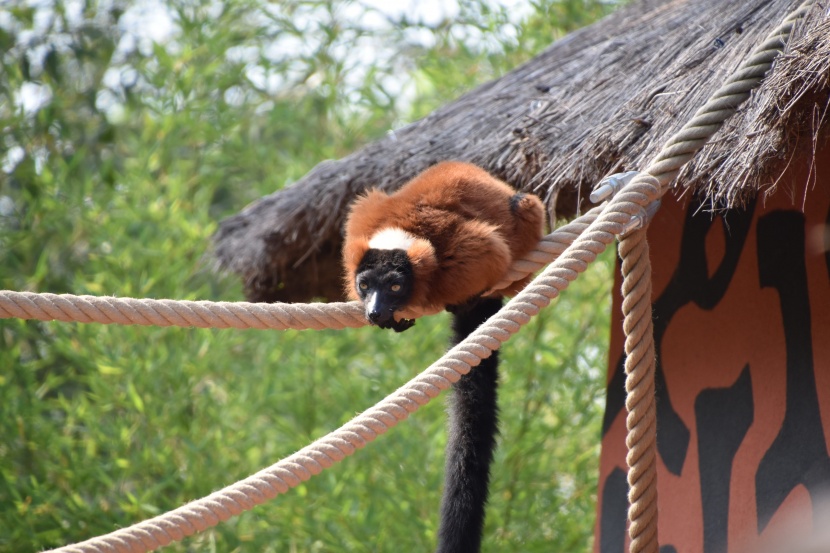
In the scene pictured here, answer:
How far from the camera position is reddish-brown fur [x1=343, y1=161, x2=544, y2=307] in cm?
187

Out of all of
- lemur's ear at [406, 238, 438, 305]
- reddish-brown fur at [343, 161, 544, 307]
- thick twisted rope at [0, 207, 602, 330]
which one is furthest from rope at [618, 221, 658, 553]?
lemur's ear at [406, 238, 438, 305]

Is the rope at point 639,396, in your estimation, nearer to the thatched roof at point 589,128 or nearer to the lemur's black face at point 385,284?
the thatched roof at point 589,128

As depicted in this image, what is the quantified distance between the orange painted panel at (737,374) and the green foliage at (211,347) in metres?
1.63

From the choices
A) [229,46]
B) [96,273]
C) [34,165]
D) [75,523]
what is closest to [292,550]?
[75,523]

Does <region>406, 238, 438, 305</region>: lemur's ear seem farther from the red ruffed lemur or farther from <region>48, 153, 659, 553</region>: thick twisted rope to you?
<region>48, 153, 659, 553</region>: thick twisted rope

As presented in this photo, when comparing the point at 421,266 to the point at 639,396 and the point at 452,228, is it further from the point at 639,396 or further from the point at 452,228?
the point at 639,396

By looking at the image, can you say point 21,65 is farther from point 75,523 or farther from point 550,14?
point 550,14

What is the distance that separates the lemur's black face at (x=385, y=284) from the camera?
1.81 meters

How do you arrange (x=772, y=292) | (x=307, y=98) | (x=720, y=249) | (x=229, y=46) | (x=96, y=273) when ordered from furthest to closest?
(x=307, y=98) < (x=229, y=46) < (x=96, y=273) < (x=720, y=249) < (x=772, y=292)

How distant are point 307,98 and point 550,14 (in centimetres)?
Answer: 161

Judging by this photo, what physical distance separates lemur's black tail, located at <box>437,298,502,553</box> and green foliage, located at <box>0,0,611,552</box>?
1810 mm

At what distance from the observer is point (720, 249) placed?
2.17 meters

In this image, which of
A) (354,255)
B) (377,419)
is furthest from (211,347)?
(377,419)

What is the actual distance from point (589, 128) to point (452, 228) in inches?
20.0
